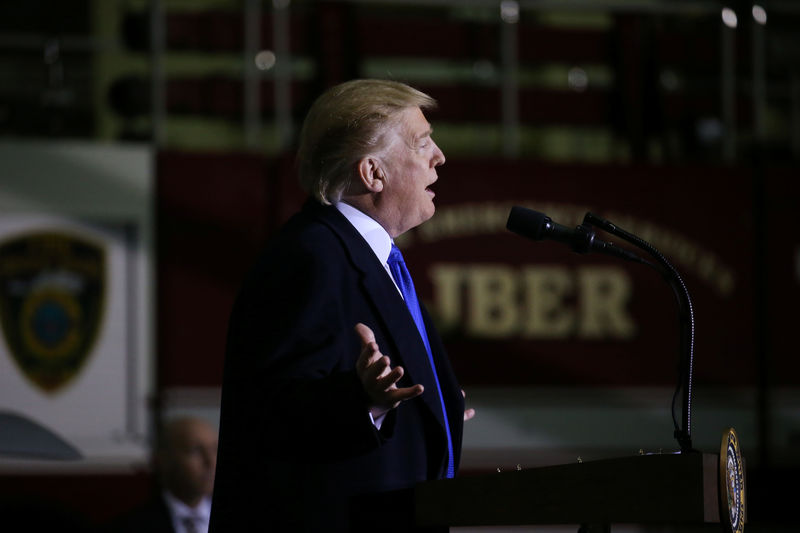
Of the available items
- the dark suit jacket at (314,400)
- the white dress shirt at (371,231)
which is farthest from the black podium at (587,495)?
the white dress shirt at (371,231)

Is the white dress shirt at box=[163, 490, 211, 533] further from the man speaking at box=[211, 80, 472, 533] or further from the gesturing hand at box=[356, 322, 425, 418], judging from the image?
the gesturing hand at box=[356, 322, 425, 418]

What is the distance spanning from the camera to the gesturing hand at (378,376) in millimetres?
1805

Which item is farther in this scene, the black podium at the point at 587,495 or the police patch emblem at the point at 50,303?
the police patch emblem at the point at 50,303

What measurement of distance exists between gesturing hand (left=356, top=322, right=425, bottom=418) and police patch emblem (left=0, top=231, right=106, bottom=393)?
4210 mm

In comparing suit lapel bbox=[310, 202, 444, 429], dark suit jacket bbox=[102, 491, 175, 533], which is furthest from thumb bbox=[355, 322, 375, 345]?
dark suit jacket bbox=[102, 491, 175, 533]

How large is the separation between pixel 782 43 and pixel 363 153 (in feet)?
20.0

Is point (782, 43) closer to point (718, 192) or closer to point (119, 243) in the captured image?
point (718, 192)

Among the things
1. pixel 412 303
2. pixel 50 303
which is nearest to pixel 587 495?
pixel 412 303

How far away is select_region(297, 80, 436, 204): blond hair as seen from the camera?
2172 mm

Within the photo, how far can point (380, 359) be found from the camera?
5.93 feet

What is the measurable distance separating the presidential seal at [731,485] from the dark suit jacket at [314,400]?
1.44 ft

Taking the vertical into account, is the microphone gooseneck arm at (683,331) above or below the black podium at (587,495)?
above

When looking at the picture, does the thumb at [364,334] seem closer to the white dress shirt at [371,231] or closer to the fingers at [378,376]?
the fingers at [378,376]

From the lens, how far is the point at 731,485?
1.82 meters
